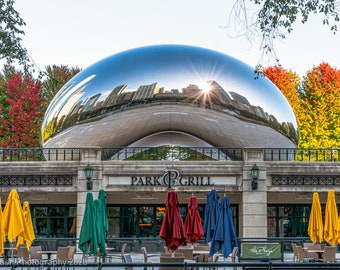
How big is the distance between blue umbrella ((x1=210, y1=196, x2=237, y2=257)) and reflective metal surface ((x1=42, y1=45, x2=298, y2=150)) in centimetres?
1466

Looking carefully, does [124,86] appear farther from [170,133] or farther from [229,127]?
[229,127]

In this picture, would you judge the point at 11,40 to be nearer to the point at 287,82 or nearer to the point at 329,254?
the point at 329,254

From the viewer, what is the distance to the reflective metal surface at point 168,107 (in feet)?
111

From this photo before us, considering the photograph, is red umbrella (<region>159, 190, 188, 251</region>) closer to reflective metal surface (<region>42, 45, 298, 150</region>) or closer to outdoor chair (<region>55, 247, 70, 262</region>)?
outdoor chair (<region>55, 247, 70, 262</region>)

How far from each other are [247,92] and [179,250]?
17.6m

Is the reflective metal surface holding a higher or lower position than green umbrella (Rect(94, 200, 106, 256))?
higher

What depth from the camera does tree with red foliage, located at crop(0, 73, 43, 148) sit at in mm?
57344

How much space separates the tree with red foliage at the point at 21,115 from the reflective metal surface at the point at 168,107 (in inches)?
888

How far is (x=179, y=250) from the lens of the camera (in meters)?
18.5

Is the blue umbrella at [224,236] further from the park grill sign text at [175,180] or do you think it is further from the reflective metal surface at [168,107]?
the reflective metal surface at [168,107]

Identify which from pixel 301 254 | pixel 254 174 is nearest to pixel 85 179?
pixel 254 174

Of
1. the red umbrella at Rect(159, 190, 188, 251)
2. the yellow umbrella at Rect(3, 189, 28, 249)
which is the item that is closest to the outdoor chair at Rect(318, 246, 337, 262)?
the red umbrella at Rect(159, 190, 188, 251)

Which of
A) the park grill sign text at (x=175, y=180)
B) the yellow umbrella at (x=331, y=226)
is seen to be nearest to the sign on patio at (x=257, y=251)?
the yellow umbrella at (x=331, y=226)

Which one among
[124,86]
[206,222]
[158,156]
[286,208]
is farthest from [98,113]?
[206,222]
